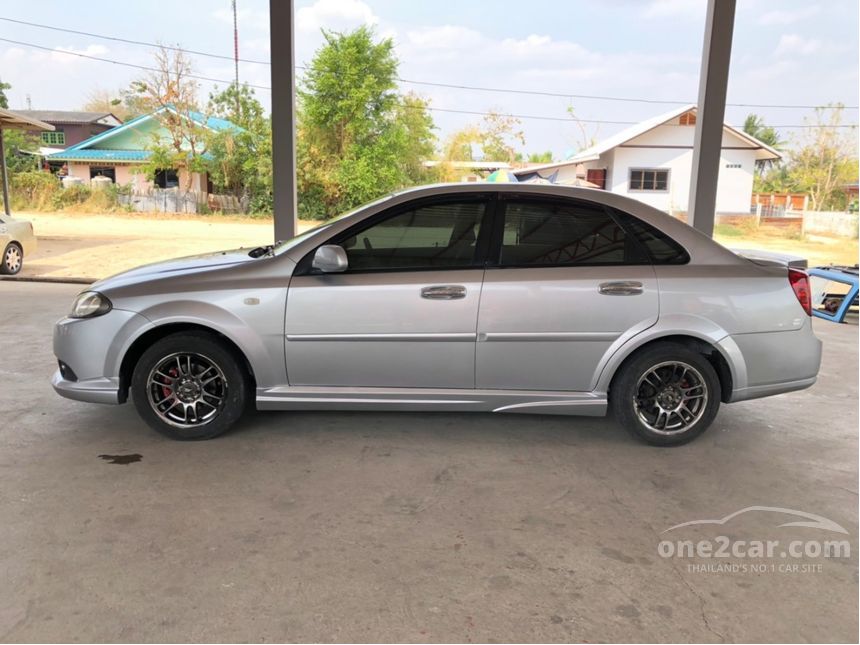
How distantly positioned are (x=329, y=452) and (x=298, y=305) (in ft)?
2.92

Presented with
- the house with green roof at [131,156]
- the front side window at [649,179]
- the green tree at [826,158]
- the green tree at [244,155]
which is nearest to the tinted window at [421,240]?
the green tree at [244,155]

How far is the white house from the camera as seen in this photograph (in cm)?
2138

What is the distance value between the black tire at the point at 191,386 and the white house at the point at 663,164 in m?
18.7

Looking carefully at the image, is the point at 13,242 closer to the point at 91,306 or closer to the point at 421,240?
the point at 91,306

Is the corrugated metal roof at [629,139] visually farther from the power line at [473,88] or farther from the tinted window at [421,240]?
the tinted window at [421,240]

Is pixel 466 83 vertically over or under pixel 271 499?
over

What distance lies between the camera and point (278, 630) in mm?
2203

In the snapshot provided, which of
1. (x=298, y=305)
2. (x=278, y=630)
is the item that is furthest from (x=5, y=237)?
(x=278, y=630)

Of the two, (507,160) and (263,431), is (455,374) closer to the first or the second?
(263,431)

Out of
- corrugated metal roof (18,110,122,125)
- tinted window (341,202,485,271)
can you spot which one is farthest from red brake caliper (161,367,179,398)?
corrugated metal roof (18,110,122,125)

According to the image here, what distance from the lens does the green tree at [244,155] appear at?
893 inches

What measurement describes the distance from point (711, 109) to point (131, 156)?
2785 cm

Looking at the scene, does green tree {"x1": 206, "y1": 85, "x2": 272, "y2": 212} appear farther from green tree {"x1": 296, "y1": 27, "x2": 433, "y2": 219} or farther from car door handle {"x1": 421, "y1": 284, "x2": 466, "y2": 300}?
car door handle {"x1": 421, "y1": 284, "x2": 466, "y2": 300}

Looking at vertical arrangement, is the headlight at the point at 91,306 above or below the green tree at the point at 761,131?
below
